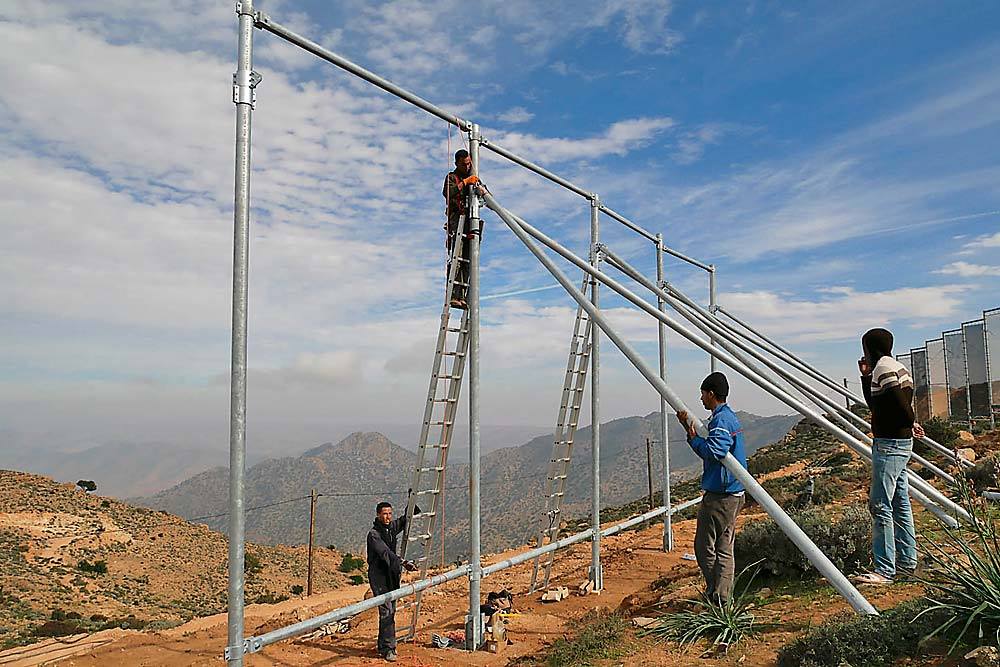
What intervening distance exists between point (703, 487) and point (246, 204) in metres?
4.20

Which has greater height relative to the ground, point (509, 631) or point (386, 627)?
point (386, 627)

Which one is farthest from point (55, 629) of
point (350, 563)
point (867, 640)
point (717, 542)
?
point (867, 640)

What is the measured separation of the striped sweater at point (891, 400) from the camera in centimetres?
561

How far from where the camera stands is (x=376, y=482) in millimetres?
152375

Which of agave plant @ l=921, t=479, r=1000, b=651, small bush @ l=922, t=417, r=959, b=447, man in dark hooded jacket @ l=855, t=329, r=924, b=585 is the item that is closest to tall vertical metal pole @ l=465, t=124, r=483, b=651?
man in dark hooded jacket @ l=855, t=329, r=924, b=585

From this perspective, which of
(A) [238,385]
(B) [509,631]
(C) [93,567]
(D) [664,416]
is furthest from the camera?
(C) [93,567]

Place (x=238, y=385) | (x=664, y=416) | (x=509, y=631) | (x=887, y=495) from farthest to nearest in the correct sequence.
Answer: (x=664, y=416)
(x=509, y=631)
(x=887, y=495)
(x=238, y=385)

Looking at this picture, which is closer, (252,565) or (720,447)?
(720,447)

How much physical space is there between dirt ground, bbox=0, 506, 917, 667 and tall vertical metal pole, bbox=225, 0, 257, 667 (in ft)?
8.12

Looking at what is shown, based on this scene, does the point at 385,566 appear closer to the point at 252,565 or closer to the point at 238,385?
the point at 238,385

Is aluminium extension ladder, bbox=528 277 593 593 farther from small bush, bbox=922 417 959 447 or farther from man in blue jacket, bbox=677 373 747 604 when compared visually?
small bush, bbox=922 417 959 447

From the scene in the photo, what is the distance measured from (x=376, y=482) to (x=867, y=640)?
505 ft

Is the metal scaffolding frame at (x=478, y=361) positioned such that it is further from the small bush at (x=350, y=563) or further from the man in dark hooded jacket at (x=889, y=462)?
the small bush at (x=350, y=563)

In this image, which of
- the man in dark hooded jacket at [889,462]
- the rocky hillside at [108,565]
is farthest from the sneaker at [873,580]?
the rocky hillside at [108,565]
